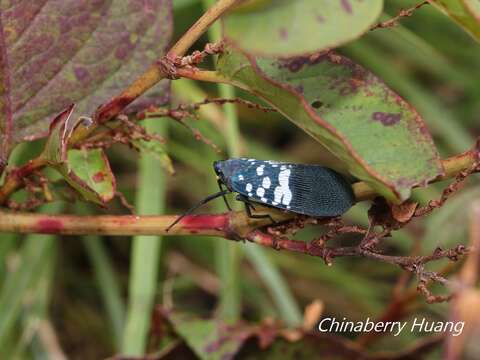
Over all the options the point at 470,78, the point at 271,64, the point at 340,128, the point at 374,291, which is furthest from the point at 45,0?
the point at 470,78

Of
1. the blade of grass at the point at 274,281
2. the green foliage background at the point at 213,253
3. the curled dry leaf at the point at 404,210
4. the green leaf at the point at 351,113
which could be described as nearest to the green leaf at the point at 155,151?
the green leaf at the point at 351,113

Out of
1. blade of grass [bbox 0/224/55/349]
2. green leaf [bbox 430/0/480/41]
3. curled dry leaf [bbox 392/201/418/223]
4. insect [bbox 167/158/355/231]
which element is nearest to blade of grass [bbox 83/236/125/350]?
blade of grass [bbox 0/224/55/349]

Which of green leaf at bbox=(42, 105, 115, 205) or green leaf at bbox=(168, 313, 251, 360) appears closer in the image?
green leaf at bbox=(42, 105, 115, 205)

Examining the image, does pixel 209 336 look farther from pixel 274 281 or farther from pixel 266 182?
pixel 274 281

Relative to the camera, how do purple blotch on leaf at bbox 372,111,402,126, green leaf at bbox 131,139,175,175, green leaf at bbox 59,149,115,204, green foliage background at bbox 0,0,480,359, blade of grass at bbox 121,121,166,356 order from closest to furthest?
1. purple blotch on leaf at bbox 372,111,402,126
2. green leaf at bbox 59,149,115,204
3. green leaf at bbox 131,139,175,175
4. blade of grass at bbox 121,121,166,356
5. green foliage background at bbox 0,0,480,359

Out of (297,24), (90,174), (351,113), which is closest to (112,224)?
(90,174)

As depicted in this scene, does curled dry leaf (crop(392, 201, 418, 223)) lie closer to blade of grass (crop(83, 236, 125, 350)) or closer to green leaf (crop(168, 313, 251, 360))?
green leaf (crop(168, 313, 251, 360))
